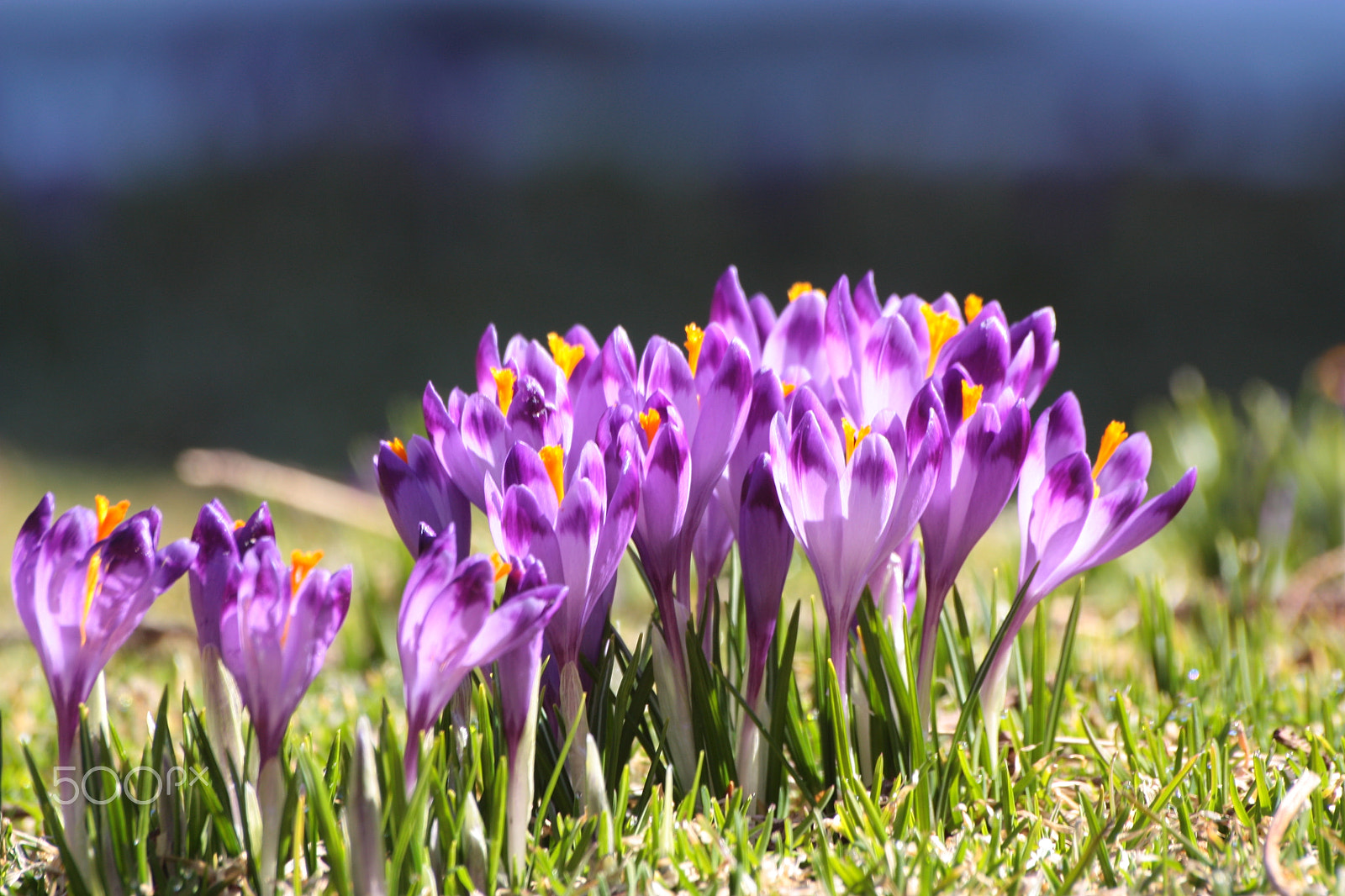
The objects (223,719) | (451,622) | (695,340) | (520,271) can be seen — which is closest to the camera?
(451,622)

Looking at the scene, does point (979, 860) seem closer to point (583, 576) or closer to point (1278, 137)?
point (583, 576)

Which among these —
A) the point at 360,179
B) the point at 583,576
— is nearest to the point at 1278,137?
the point at 360,179

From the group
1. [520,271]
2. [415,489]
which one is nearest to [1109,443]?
[415,489]

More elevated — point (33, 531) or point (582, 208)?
point (582, 208)

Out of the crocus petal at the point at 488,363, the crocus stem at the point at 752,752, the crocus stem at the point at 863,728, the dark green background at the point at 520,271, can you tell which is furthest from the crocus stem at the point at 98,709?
the dark green background at the point at 520,271

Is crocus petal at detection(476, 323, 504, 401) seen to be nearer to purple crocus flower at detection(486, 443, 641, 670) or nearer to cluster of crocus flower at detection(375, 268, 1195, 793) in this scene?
cluster of crocus flower at detection(375, 268, 1195, 793)

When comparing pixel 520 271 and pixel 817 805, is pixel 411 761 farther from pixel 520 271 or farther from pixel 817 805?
pixel 520 271

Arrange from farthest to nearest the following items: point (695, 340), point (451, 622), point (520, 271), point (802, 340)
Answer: point (520, 271)
point (802, 340)
point (695, 340)
point (451, 622)

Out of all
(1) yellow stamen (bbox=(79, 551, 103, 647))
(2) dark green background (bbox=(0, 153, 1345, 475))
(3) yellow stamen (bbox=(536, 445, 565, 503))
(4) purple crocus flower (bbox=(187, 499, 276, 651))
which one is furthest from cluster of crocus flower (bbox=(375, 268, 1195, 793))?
(2) dark green background (bbox=(0, 153, 1345, 475))
